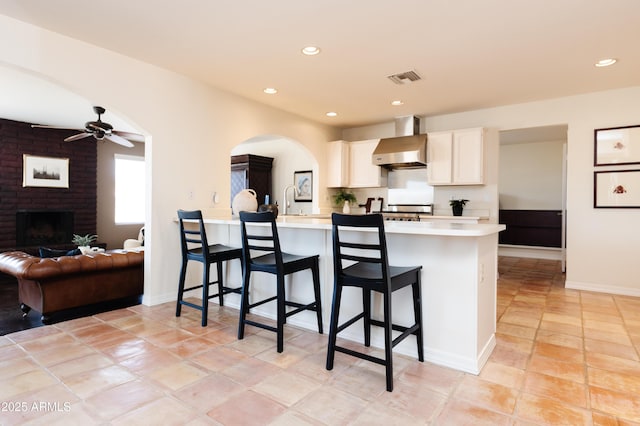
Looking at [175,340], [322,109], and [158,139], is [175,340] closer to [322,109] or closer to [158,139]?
[158,139]

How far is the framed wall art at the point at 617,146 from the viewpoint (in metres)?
4.13

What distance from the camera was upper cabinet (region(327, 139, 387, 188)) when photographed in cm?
591

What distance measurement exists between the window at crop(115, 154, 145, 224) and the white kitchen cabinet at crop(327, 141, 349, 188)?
13.7ft

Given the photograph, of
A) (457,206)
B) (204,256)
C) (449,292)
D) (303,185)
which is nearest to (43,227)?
(303,185)

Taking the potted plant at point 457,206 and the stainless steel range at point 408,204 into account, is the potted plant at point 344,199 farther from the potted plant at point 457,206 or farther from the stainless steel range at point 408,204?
the potted plant at point 457,206

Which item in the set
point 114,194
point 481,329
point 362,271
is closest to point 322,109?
point 362,271

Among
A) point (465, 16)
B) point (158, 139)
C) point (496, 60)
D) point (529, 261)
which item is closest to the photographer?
point (465, 16)

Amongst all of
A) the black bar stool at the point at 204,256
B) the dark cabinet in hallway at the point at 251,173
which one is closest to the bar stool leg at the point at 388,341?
the black bar stool at the point at 204,256

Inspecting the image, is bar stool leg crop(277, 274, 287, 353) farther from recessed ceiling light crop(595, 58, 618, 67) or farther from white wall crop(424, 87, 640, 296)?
white wall crop(424, 87, 640, 296)

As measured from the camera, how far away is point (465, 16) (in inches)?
101

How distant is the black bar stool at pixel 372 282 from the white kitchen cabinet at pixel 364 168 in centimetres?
347

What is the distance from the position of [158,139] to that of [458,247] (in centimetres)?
309

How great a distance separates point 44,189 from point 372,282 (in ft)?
21.6

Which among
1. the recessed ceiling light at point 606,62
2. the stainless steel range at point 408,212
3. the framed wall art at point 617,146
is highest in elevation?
the recessed ceiling light at point 606,62
